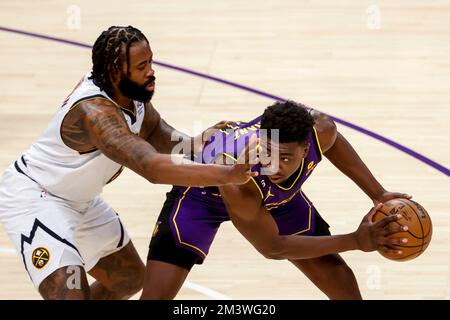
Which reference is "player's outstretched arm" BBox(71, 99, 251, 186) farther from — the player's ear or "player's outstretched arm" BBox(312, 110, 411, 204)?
"player's outstretched arm" BBox(312, 110, 411, 204)

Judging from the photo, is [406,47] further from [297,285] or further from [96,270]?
[96,270]

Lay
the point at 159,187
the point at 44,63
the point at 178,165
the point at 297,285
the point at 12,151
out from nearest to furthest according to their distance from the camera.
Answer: the point at 178,165
the point at 297,285
the point at 159,187
the point at 12,151
the point at 44,63

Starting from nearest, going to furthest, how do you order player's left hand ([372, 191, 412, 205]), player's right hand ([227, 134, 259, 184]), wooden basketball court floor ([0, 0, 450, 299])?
player's right hand ([227, 134, 259, 184]) < player's left hand ([372, 191, 412, 205]) < wooden basketball court floor ([0, 0, 450, 299])

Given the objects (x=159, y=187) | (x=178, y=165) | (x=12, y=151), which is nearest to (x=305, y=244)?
(x=178, y=165)

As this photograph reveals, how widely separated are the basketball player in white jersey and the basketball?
4.56ft

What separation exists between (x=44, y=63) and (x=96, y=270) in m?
5.90

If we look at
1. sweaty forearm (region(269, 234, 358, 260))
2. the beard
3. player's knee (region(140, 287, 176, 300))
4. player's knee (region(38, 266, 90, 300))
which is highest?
the beard

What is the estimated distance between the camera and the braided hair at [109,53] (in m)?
5.45

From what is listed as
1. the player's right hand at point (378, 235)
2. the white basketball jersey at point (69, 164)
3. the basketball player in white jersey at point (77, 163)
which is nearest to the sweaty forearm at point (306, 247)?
the player's right hand at point (378, 235)

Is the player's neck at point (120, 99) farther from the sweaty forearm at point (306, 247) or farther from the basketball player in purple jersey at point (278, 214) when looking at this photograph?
the sweaty forearm at point (306, 247)

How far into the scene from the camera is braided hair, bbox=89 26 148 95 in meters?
5.45

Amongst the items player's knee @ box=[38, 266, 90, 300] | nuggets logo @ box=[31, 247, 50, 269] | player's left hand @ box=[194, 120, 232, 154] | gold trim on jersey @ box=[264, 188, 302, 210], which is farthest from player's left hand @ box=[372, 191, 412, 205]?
nuggets logo @ box=[31, 247, 50, 269]

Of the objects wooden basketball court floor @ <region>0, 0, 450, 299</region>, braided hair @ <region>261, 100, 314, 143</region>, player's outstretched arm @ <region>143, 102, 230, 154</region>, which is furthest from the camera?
wooden basketball court floor @ <region>0, 0, 450, 299</region>
